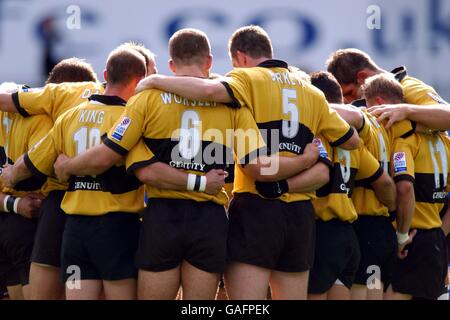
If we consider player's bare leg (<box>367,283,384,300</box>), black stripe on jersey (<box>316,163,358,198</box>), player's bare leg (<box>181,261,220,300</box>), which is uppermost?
black stripe on jersey (<box>316,163,358,198</box>)

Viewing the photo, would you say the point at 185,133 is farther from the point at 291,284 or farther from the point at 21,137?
the point at 21,137

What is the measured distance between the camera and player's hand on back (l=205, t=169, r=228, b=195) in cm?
568

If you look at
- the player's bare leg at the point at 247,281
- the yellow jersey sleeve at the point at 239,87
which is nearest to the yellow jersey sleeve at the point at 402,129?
the yellow jersey sleeve at the point at 239,87

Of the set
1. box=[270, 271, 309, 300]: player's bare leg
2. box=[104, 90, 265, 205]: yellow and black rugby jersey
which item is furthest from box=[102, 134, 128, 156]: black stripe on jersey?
box=[270, 271, 309, 300]: player's bare leg

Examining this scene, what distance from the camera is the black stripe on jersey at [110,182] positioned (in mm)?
5871

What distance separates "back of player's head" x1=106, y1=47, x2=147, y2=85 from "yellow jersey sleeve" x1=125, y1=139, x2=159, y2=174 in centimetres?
53

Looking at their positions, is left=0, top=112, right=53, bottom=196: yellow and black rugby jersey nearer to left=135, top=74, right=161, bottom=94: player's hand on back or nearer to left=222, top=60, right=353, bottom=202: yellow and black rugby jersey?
left=135, top=74, right=161, bottom=94: player's hand on back

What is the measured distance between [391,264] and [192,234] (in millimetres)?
1860

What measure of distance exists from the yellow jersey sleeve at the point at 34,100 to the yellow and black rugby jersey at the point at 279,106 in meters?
1.41

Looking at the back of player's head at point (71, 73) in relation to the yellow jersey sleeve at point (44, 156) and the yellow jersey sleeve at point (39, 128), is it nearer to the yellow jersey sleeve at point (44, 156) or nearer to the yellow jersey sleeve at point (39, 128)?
the yellow jersey sleeve at point (39, 128)

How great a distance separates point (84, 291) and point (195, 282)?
0.76 m

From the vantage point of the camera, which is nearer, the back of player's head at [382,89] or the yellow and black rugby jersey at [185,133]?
the yellow and black rugby jersey at [185,133]

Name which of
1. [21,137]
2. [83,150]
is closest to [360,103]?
[83,150]

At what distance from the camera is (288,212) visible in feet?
19.3
